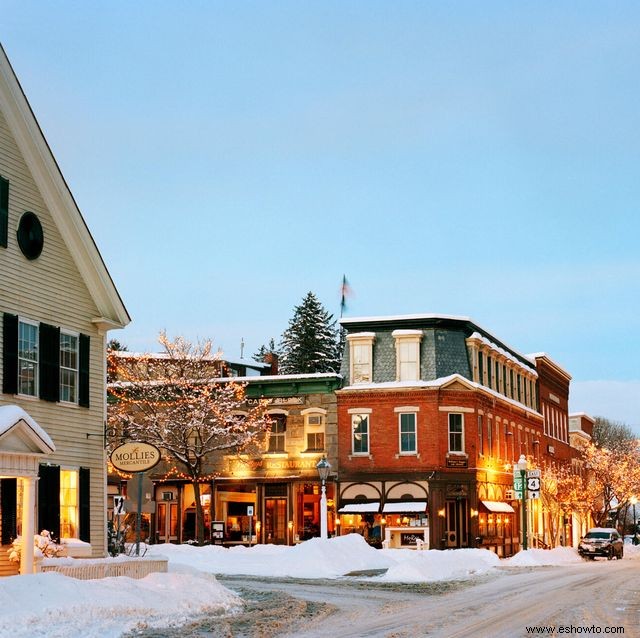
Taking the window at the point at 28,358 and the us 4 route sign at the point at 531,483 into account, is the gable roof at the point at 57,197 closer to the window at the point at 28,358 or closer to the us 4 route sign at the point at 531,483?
the window at the point at 28,358

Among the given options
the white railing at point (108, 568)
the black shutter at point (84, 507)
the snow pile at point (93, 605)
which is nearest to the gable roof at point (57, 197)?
the black shutter at point (84, 507)

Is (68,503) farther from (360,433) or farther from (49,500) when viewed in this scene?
(360,433)

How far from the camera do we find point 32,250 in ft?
86.5

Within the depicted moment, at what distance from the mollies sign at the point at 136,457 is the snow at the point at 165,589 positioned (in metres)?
2.60

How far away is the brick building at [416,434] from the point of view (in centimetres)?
5447

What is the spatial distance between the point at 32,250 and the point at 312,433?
32194 mm

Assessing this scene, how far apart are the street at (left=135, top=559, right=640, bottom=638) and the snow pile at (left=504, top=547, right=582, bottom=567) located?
13.3 meters

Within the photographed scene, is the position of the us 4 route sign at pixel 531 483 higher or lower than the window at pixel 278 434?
lower

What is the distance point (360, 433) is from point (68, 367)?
2989cm

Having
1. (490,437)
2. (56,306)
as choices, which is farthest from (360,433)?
(56,306)

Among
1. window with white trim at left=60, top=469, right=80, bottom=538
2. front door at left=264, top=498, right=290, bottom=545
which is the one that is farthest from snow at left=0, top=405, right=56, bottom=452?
front door at left=264, top=498, right=290, bottom=545

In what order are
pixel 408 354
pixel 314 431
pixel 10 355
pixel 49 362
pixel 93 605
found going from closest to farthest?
pixel 93 605 → pixel 10 355 → pixel 49 362 → pixel 408 354 → pixel 314 431

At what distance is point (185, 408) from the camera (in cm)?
5347

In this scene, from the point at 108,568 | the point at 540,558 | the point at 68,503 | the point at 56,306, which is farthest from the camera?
the point at 540,558
